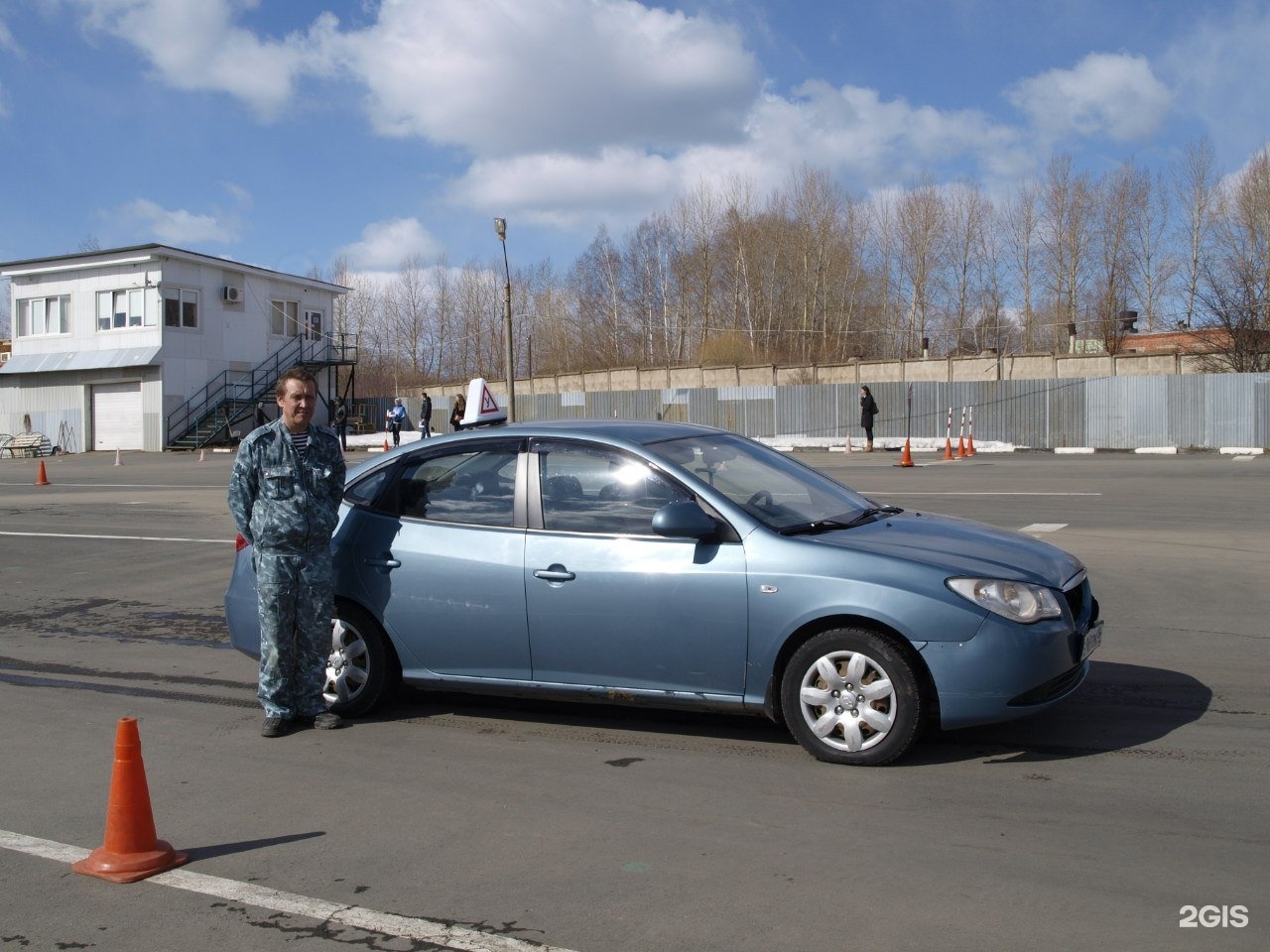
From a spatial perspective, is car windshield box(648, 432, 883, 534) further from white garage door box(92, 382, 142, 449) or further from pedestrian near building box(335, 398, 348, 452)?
white garage door box(92, 382, 142, 449)

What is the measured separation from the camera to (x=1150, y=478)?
20.7 meters

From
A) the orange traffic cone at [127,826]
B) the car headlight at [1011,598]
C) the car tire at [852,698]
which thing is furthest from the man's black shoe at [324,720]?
the car headlight at [1011,598]

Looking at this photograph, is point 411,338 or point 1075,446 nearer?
point 1075,446

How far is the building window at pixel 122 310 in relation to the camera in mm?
47438

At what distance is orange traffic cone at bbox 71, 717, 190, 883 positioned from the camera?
13.8 ft

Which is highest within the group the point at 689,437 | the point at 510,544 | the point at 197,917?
the point at 689,437

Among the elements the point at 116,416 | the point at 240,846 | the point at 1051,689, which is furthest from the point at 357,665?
the point at 116,416

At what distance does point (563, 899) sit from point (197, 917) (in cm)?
124

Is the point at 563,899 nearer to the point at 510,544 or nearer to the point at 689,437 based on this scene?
the point at 510,544

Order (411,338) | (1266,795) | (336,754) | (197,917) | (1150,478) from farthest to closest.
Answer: (411,338) < (1150,478) < (336,754) < (1266,795) < (197,917)

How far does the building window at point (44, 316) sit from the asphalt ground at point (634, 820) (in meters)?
47.1

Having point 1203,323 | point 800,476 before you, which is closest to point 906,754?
point 800,476
